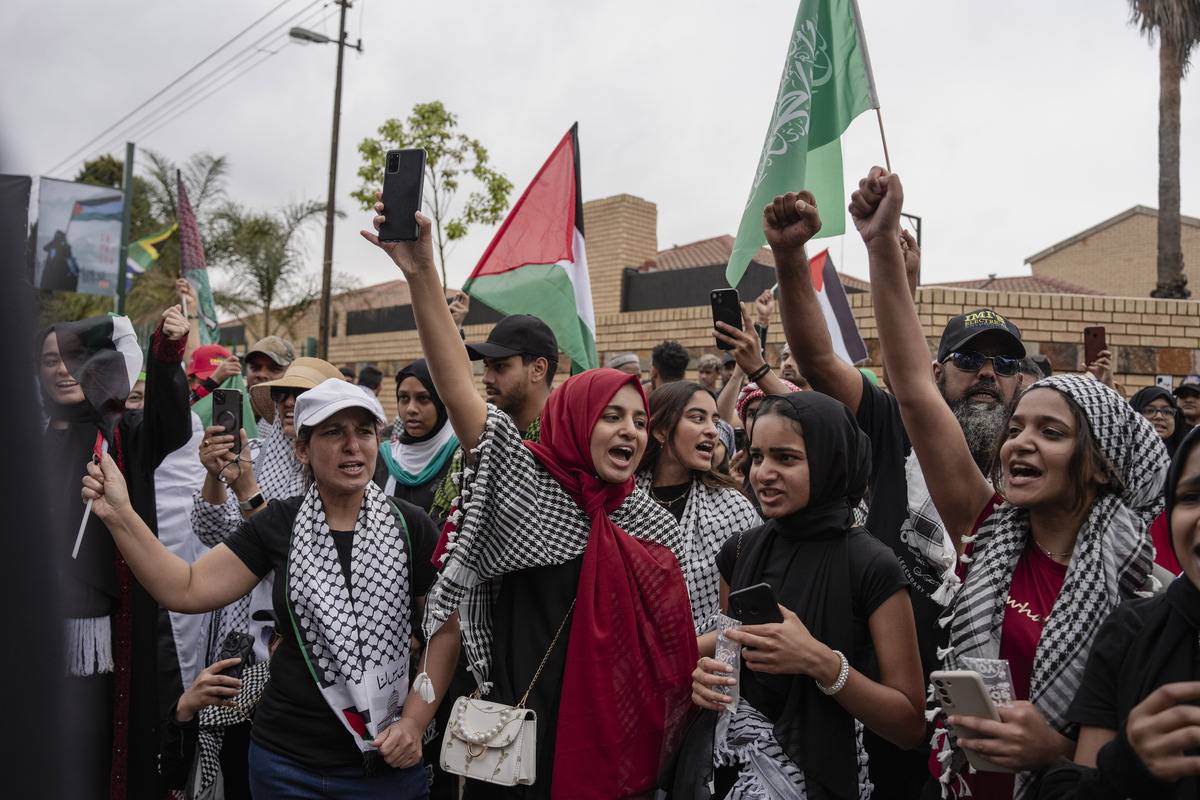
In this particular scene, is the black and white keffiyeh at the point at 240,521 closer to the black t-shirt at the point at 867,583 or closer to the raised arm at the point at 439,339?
the raised arm at the point at 439,339

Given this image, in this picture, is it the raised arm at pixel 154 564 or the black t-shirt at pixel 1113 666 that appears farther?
the raised arm at pixel 154 564

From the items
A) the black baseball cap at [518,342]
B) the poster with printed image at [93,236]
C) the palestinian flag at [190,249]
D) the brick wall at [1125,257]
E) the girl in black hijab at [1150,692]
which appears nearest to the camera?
the girl in black hijab at [1150,692]

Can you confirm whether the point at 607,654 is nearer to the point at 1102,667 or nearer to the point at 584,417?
the point at 584,417

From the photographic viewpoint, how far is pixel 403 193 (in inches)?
113

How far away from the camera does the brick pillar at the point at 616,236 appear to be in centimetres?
1756

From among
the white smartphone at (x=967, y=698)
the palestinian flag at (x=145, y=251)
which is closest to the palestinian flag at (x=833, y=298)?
the white smartphone at (x=967, y=698)

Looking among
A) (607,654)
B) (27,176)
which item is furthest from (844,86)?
(27,176)

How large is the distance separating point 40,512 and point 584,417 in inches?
87.1

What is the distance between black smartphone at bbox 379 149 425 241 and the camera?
287cm

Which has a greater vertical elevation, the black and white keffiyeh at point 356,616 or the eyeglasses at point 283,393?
the eyeglasses at point 283,393

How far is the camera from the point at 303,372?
4051 millimetres

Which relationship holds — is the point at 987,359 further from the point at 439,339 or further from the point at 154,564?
the point at 154,564

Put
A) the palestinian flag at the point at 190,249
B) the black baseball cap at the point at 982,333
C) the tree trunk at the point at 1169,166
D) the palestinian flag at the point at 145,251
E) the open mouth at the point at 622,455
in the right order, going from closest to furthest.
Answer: the open mouth at the point at 622,455
the black baseball cap at the point at 982,333
the palestinian flag at the point at 190,249
the tree trunk at the point at 1169,166
the palestinian flag at the point at 145,251

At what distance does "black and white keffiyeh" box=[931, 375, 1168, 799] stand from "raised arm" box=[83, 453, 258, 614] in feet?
6.63
